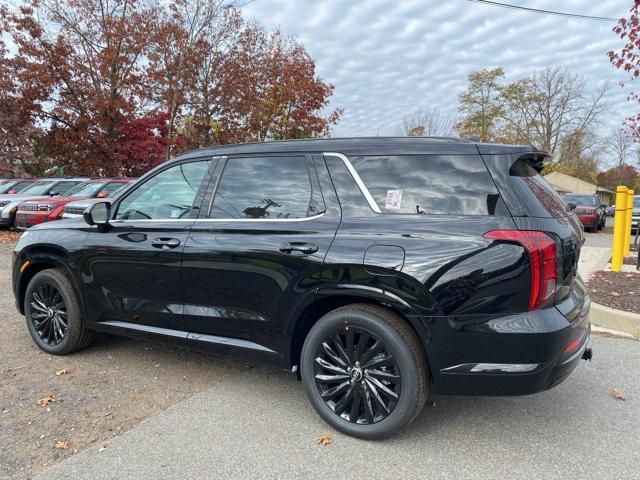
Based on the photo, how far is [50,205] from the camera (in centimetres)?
1216

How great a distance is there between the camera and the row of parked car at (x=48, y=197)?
1188 centimetres

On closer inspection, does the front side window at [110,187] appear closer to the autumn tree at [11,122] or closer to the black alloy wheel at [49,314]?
the black alloy wheel at [49,314]

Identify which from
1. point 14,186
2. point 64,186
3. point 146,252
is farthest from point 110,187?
point 146,252

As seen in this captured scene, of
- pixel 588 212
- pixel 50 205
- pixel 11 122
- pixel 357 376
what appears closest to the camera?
pixel 357 376

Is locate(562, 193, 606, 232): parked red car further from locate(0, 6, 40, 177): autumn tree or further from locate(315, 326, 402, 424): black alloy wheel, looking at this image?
locate(0, 6, 40, 177): autumn tree

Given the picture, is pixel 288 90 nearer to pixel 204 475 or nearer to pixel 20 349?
pixel 20 349

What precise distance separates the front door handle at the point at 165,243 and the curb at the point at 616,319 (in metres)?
4.63

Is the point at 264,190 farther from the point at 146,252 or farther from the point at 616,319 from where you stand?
the point at 616,319

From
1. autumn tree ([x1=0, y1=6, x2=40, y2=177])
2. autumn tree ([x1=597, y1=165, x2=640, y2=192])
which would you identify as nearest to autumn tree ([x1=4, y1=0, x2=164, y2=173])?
autumn tree ([x1=0, y1=6, x2=40, y2=177])

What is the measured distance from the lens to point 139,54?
842 inches

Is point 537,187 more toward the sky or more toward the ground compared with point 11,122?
more toward the ground

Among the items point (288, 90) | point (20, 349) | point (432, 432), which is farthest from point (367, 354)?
point (288, 90)

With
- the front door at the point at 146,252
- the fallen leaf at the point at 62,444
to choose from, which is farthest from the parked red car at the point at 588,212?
the fallen leaf at the point at 62,444

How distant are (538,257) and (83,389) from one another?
3372 mm
